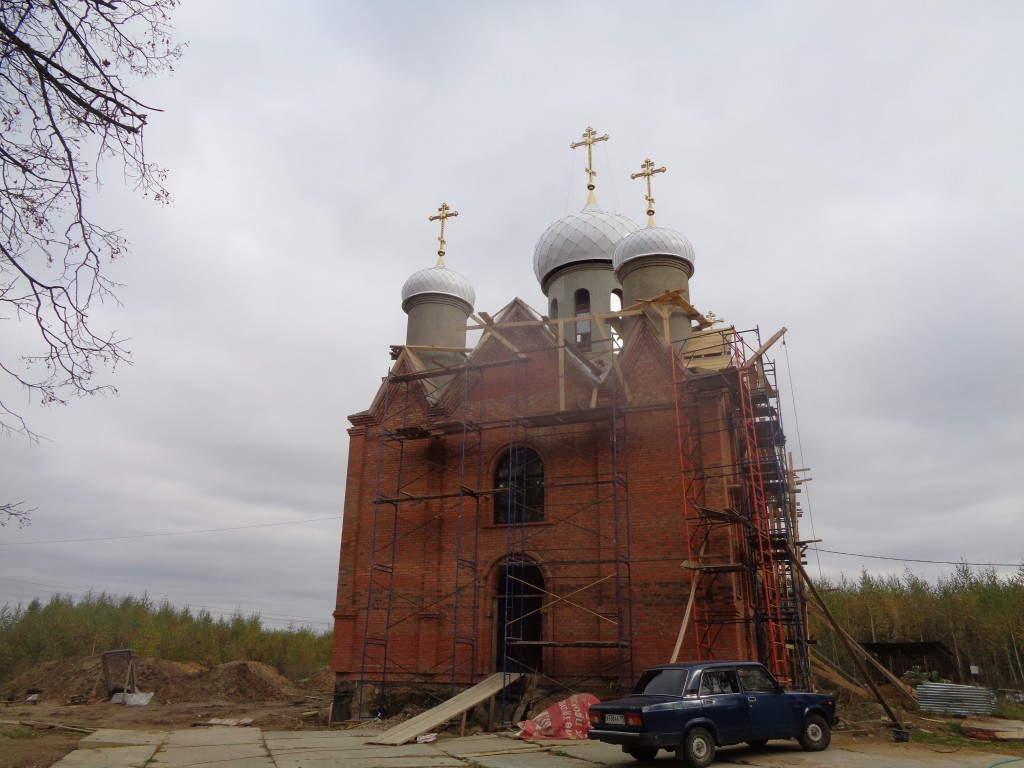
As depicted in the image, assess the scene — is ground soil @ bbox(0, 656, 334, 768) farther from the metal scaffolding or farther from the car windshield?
the car windshield

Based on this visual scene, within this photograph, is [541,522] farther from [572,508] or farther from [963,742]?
[963,742]

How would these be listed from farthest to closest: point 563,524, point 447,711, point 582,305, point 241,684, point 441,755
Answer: point 241,684
point 582,305
point 563,524
point 447,711
point 441,755

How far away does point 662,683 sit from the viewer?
9234 millimetres

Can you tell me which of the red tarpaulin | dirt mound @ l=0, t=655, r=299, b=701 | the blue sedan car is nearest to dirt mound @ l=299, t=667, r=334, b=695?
dirt mound @ l=0, t=655, r=299, b=701

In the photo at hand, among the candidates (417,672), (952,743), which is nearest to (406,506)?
(417,672)

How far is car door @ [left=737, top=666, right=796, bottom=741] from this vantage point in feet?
30.0

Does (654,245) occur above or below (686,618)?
above

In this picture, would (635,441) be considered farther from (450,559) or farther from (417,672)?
(417,672)

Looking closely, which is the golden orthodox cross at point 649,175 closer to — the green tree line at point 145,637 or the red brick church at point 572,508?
the red brick church at point 572,508

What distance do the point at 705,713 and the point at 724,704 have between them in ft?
1.27

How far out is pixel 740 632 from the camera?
13711mm

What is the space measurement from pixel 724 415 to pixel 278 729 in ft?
35.2

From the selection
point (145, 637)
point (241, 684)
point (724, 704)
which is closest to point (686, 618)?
point (724, 704)

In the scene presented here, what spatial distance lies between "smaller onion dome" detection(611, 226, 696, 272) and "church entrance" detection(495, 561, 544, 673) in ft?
26.4
